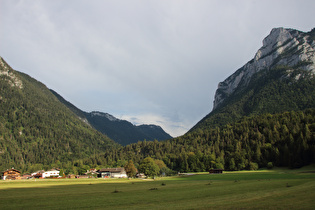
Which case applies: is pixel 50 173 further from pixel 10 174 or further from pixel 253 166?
pixel 253 166

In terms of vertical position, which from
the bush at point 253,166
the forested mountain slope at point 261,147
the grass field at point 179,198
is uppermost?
the forested mountain slope at point 261,147

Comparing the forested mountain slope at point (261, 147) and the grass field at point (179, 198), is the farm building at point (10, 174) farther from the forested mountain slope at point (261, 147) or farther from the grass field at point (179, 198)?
the grass field at point (179, 198)

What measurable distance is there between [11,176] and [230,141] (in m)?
156

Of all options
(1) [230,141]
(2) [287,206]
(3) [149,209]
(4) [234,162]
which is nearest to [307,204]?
(2) [287,206]

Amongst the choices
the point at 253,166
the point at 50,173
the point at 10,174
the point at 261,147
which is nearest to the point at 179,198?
the point at 253,166

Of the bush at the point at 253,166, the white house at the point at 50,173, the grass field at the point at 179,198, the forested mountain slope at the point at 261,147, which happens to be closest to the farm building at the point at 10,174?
the white house at the point at 50,173

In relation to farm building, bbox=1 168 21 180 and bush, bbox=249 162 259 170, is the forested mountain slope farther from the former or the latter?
farm building, bbox=1 168 21 180

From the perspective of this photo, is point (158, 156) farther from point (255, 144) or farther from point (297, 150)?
point (297, 150)

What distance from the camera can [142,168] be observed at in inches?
4530

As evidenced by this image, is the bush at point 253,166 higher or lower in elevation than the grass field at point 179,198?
higher

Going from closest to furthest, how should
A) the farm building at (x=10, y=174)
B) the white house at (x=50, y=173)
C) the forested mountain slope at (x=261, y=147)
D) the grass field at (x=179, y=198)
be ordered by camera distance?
the grass field at (x=179, y=198), the forested mountain slope at (x=261, y=147), the farm building at (x=10, y=174), the white house at (x=50, y=173)

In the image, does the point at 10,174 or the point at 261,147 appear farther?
the point at 261,147

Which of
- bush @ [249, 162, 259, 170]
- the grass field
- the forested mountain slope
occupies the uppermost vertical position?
the forested mountain slope

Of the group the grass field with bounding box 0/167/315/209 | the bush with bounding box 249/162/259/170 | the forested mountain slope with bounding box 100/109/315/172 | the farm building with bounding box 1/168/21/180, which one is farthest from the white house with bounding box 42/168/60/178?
Result: the bush with bounding box 249/162/259/170
